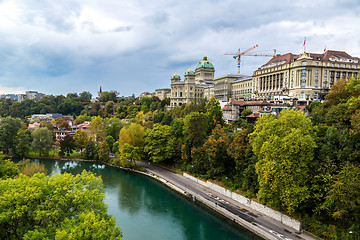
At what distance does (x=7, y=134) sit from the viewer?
42969 mm

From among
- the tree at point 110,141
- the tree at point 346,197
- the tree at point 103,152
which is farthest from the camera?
the tree at point 110,141

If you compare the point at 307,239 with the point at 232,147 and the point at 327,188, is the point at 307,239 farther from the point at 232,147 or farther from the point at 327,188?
the point at 232,147

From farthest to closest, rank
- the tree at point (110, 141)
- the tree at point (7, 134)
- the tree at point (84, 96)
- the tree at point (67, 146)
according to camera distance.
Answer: the tree at point (84, 96), the tree at point (110, 141), the tree at point (7, 134), the tree at point (67, 146)

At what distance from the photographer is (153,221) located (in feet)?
67.9

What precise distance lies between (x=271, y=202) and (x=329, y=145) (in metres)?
5.51

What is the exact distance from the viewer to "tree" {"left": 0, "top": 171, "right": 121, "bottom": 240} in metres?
9.84

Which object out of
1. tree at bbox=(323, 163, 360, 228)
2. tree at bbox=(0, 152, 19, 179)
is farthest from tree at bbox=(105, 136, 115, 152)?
tree at bbox=(323, 163, 360, 228)

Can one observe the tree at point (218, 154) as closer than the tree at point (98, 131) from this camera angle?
Yes

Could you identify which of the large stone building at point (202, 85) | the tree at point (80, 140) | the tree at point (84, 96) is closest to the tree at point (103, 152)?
the tree at point (80, 140)

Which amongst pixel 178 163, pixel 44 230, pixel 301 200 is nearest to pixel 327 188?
pixel 301 200

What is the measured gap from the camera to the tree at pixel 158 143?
34.5 meters

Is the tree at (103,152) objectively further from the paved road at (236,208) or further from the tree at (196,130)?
the tree at (196,130)

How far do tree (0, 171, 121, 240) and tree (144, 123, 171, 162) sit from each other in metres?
22.7

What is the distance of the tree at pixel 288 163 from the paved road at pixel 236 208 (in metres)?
1.42
